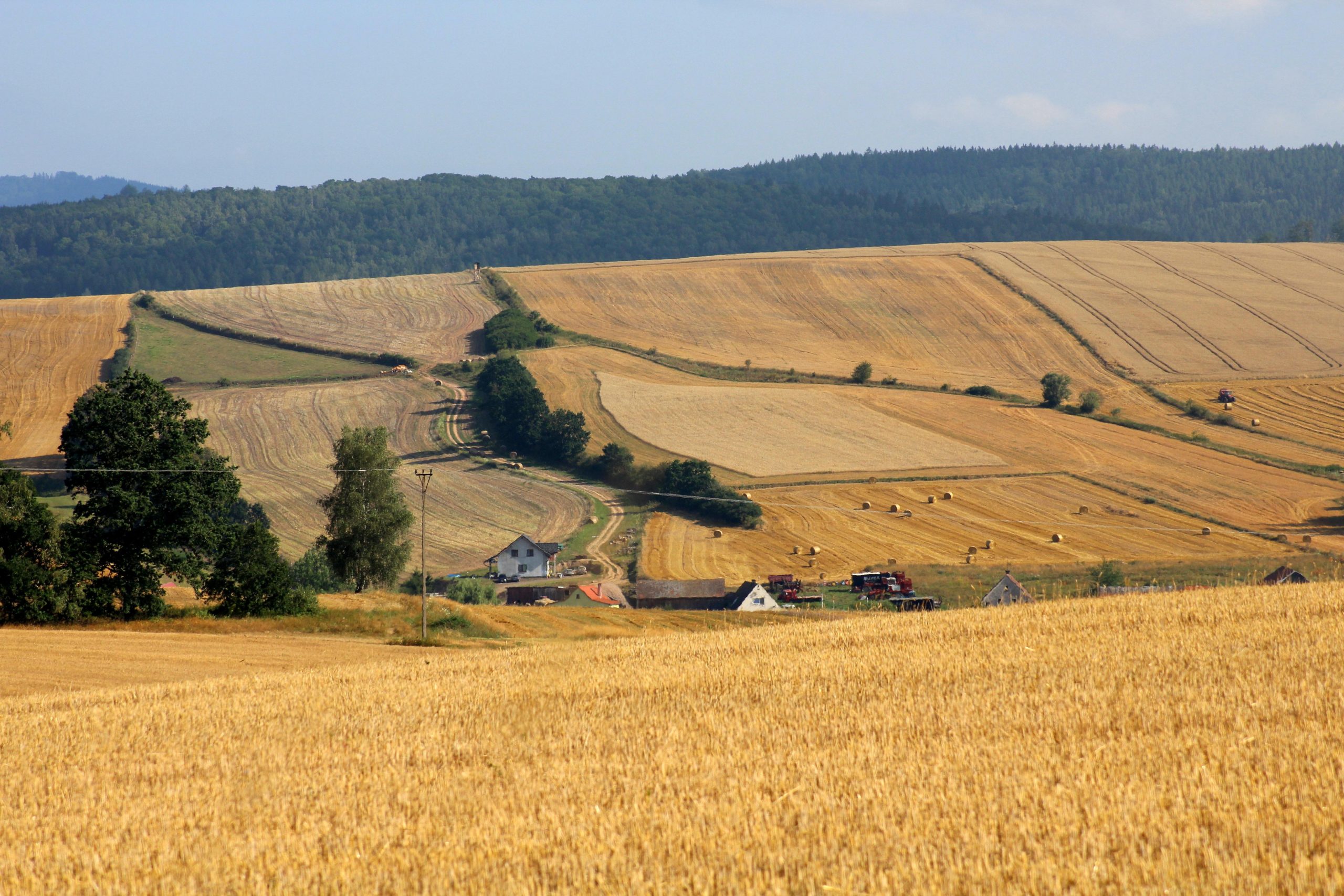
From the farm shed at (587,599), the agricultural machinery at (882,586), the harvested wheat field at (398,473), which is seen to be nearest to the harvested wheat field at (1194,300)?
the agricultural machinery at (882,586)

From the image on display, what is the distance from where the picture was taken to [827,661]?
18.1 m

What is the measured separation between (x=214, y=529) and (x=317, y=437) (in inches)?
1429

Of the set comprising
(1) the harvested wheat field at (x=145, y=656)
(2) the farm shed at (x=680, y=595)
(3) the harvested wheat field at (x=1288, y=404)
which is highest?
(3) the harvested wheat field at (x=1288, y=404)

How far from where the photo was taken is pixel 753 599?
4866 centimetres

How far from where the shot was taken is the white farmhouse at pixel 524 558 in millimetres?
56438

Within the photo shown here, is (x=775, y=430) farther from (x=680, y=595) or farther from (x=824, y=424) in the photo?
(x=680, y=595)

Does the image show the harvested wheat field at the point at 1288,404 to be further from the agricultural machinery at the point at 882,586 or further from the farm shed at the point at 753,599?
the farm shed at the point at 753,599

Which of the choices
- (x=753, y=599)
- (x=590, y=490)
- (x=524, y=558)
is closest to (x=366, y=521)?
(x=524, y=558)

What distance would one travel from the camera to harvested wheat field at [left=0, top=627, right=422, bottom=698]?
24734 mm

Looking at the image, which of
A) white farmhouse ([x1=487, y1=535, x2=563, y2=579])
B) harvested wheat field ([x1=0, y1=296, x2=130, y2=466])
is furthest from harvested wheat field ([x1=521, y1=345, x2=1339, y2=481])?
harvested wheat field ([x1=0, y1=296, x2=130, y2=466])

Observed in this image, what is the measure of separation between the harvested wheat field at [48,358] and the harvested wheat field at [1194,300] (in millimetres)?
75438

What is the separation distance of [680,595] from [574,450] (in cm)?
2196

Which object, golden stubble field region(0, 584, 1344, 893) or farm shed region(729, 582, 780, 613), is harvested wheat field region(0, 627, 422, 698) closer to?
golden stubble field region(0, 584, 1344, 893)

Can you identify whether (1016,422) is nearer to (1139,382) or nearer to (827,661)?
(1139,382)
